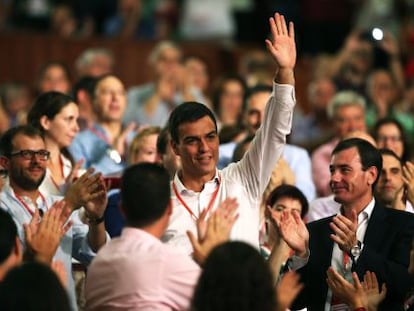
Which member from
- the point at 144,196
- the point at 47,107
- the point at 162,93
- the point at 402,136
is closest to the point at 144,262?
the point at 144,196

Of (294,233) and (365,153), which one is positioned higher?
(365,153)

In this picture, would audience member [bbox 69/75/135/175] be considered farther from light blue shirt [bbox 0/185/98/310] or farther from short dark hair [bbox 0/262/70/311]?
short dark hair [bbox 0/262/70/311]

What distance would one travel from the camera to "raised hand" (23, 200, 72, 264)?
703 cm

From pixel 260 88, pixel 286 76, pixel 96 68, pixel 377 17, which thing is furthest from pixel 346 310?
pixel 377 17

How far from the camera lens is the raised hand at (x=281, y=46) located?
7402 mm

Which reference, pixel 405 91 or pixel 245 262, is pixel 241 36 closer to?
pixel 405 91

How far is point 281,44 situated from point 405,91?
20.0 feet

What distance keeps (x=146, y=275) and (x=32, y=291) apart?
94cm

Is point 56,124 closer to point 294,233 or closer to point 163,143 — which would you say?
point 163,143

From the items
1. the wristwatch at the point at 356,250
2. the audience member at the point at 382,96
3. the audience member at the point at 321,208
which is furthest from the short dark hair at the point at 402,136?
the wristwatch at the point at 356,250

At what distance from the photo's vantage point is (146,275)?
21.5 ft

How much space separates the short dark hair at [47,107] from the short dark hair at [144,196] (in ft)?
9.02

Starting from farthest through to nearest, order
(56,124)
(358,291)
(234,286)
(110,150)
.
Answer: (110,150) → (56,124) → (358,291) → (234,286)

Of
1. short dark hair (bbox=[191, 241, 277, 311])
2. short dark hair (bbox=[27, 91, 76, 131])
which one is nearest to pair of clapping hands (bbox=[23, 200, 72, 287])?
short dark hair (bbox=[191, 241, 277, 311])
